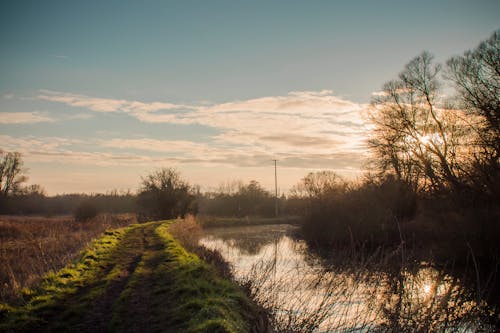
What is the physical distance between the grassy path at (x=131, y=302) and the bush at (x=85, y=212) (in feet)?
74.5

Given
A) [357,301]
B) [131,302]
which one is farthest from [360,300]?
[131,302]

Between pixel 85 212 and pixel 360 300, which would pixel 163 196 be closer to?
pixel 85 212

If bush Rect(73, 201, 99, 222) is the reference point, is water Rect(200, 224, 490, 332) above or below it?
below

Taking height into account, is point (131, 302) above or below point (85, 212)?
below

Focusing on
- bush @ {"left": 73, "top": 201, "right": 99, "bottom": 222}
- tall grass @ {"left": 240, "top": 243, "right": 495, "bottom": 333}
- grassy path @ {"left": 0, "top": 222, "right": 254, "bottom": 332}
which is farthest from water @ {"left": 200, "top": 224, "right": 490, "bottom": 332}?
bush @ {"left": 73, "top": 201, "right": 99, "bottom": 222}

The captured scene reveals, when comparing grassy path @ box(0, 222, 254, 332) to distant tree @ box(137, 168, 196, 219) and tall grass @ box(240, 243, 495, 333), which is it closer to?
tall grass @ box(240, 243, 495, 333)

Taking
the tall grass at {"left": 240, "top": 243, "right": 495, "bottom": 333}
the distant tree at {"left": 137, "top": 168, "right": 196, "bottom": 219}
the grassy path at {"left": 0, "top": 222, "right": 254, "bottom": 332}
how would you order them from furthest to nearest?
the distant tree at {"left": 137, "top": 168, "right": 196, "bottom": 219}
the tall grass at {"left": 240, "top": 243, "right": 495, "bottom": 333}
the grassy path at {"left": 0, "top": 222, "right": 254, "bottom": 332}

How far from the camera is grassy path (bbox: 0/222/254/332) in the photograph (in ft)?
22.9

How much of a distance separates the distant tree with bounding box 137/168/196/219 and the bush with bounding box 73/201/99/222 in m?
8.83

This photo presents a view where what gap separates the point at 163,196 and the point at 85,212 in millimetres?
10745

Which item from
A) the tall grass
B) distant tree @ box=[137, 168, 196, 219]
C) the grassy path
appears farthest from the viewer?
distant tree @ box=[137, 168, 196, 219]

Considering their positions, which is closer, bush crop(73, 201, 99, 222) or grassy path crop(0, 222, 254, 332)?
grassy path crop(0, 222, 254, 332)

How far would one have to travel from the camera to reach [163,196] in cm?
4325

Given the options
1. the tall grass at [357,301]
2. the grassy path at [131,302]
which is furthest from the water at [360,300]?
the grassy path at [131,302]
